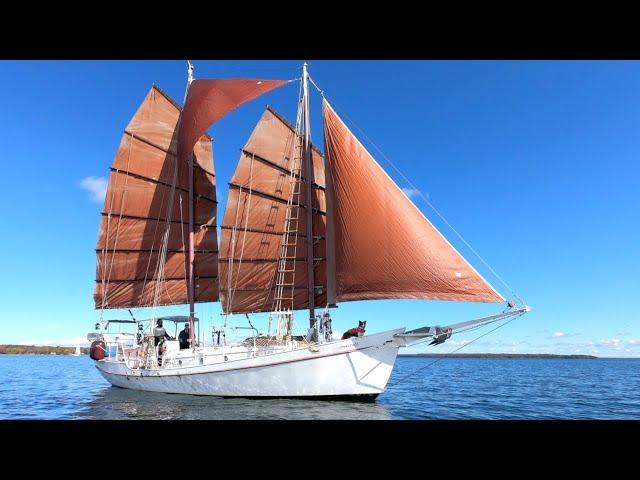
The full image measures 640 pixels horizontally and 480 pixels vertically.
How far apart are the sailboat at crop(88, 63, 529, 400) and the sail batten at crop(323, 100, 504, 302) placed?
0.14 ft

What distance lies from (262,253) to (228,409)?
367 inches

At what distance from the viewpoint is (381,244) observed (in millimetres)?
15188

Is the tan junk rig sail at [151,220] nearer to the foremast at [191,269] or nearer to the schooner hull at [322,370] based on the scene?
the foremast at [191,269]

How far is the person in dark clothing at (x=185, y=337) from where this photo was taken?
73.5ft

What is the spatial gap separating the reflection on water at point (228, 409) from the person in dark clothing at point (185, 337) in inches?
147

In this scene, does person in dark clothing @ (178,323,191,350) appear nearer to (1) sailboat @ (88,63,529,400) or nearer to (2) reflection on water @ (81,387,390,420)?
(1) sailboat @ (88,63,529,400)

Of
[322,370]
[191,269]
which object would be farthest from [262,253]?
[322,370]

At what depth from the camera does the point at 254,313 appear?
2311 centimetres

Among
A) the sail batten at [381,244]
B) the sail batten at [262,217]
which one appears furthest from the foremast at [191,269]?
the sail batten at [381,244]

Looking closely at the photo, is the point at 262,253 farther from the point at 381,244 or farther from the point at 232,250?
the point at 381,244
